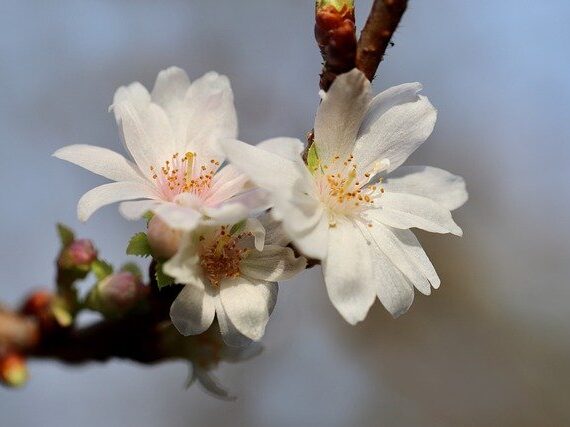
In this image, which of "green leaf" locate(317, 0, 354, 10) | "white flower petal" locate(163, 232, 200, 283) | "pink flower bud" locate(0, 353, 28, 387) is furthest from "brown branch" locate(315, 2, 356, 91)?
"pink flower bud" locate(0, 353, 28, 387)

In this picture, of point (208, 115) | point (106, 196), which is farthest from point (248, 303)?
point (208, 115)

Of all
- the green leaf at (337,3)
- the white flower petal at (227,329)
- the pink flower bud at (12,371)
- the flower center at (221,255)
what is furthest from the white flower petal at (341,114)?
the pink flower bud at (12,371)

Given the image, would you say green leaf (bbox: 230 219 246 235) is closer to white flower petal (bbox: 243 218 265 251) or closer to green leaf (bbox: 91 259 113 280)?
white flower petal (bbox: 243 218 265 251)

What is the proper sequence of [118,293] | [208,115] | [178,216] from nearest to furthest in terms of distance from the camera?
[178,216]
[118,293]
[208,115]

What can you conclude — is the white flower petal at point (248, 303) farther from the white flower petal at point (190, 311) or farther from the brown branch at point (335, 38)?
the brown branch at point (335, 38)

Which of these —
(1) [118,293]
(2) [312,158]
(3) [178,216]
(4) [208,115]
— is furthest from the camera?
(4) [208,115]

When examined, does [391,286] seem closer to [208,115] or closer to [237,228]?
[237,228]

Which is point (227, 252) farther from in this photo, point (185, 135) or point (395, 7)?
point (395, 7)
